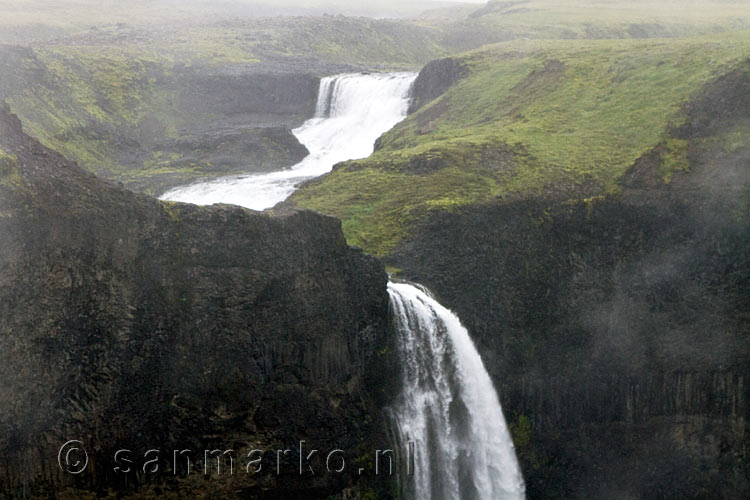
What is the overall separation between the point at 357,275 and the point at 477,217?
4735mm

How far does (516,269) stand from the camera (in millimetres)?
17766

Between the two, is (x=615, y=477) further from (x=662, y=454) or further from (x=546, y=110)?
(x=546, y=110)

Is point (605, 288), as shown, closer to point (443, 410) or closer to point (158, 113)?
point (443, 410)

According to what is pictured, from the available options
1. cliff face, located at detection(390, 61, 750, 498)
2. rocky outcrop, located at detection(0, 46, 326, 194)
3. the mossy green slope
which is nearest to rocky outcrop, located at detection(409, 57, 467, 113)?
the mossy green slope

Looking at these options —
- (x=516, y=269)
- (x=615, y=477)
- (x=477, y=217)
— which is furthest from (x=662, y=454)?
(x=477, y=217)

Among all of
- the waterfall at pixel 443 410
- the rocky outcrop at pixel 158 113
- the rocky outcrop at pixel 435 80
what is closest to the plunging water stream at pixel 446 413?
the waterfall at pixel 443 410

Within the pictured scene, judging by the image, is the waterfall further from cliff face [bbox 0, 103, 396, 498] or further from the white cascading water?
the white cascading water

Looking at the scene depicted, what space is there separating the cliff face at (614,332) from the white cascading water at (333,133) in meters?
8.13

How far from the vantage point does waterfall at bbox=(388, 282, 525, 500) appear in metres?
14.8

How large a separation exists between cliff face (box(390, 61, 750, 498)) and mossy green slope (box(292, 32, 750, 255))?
1335mm

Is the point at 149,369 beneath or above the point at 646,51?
beneath

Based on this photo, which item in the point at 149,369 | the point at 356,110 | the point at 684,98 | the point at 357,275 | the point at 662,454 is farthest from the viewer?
the point at 356,110

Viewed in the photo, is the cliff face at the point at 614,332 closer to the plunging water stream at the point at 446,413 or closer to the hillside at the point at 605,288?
the hillside at the point at 605,288

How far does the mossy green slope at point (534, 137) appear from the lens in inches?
763
